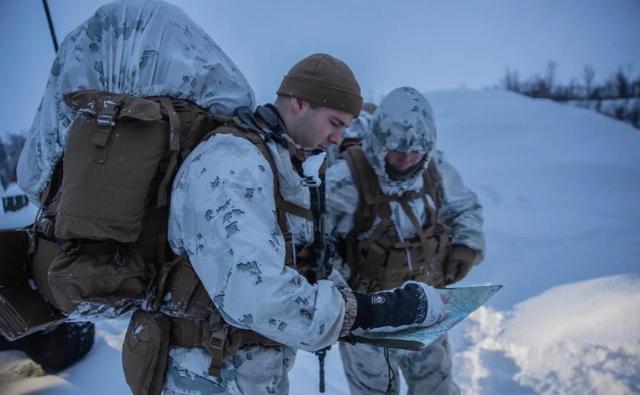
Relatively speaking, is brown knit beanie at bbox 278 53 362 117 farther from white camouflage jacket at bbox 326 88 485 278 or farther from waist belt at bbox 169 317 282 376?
waist belt at bbox 169 317 282 376

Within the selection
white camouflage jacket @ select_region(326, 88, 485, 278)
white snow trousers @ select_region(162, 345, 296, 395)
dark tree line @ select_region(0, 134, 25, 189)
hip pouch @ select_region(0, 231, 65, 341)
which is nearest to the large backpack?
hip pouch @ select_region(0, 231, 65, 341)

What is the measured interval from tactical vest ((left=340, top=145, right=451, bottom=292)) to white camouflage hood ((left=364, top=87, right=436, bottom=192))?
6 centimetres

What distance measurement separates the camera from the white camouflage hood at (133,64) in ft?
4.14

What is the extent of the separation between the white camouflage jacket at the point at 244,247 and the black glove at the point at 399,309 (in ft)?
0.40

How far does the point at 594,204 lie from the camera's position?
22.7 feet

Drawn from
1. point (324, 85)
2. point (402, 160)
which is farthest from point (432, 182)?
point (324, 85)

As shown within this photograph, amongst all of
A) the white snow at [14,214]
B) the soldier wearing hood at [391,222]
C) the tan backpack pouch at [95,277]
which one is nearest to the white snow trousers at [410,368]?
the soldier wearing hood at [391,222]

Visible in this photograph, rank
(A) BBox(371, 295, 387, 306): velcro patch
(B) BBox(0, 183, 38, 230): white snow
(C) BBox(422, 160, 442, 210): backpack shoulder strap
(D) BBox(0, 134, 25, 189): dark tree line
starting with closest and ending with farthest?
(A) BBox(371, 295, 387, 306): velcro patch < (C) BBox(422, 160, 442, 210): backpack shoulder strap < (B) BBox(0, 183, 38, 230): white snow < (D) BBox(0, 134, 25, 189): dark tree line

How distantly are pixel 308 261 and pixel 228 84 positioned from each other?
2.32 ft

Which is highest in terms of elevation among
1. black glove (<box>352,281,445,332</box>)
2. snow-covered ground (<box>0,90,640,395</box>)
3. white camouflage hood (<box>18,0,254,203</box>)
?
white camouflage hood (<box>18,0,254,203</box>)

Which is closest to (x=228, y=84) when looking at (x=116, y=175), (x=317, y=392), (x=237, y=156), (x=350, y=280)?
(x=237, y=156)

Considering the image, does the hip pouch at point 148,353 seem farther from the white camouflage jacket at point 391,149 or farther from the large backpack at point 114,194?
the white camouflage jacket at point 391,149

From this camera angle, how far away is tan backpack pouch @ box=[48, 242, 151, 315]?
1.08 metres

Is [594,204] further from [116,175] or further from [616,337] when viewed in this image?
[116,175]
